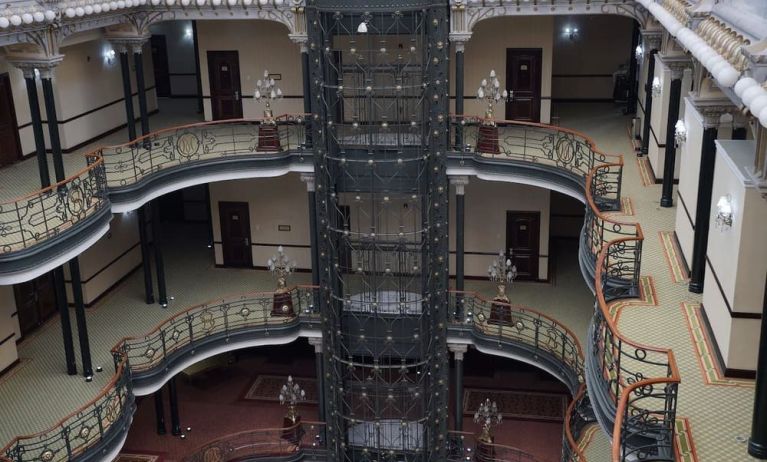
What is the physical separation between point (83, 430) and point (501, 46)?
13.0 m

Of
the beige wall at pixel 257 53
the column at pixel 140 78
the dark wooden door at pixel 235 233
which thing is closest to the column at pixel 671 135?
the beige wall at pixel 257 53

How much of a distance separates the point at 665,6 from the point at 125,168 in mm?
11595

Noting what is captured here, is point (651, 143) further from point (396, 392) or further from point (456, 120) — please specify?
point (396, 392)

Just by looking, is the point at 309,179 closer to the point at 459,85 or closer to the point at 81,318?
the point at 459,85

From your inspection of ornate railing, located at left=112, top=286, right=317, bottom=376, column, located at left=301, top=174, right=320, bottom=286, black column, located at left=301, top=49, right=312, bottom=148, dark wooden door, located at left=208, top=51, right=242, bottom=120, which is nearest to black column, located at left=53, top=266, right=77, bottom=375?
ornate railing, located at left=112, top=286, right=317, bottom=376

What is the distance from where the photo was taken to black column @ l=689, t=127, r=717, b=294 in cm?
1202

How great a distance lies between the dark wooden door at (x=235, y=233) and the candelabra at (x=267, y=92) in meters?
2.94

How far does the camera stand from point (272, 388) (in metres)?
22.0

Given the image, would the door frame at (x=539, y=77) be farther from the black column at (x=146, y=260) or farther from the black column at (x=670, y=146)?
the black column at (x=146, y=260)

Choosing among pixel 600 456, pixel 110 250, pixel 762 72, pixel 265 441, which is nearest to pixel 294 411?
pixel 265 441

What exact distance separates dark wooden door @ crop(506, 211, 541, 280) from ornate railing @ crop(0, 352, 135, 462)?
10.2m

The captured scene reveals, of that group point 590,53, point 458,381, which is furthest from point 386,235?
point 590,53

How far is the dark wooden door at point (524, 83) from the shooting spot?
21.1 metres

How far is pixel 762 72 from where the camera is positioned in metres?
7.42
